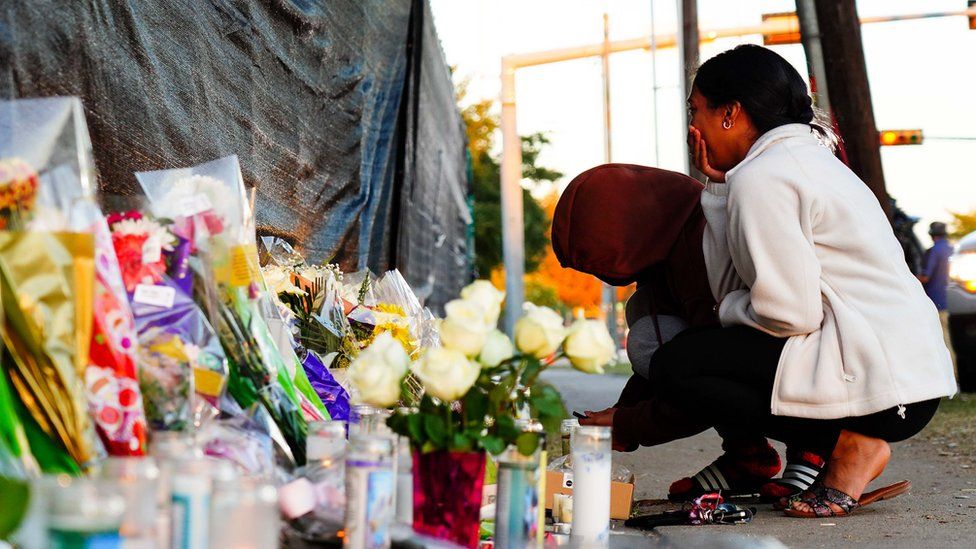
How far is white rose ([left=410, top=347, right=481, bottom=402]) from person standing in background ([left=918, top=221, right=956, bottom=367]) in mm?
9086

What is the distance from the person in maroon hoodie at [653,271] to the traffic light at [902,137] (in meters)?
7.86

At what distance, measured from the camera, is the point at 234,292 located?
107 inches

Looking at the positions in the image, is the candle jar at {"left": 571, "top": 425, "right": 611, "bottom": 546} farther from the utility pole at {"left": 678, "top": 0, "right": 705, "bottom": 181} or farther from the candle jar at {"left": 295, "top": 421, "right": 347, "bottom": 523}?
the utility pole at {"left": 678, "top": 0, "right": 705, "bottom": 181}

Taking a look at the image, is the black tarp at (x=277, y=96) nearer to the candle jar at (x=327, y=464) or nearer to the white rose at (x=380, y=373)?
the candle jar at (x=327, y=464)

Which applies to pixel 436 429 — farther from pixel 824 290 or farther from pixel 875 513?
pixel 875 513

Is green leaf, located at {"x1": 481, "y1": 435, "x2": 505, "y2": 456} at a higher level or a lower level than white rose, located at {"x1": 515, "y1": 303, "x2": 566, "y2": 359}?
lower

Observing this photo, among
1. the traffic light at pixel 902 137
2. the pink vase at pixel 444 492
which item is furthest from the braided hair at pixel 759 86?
the traffic light at pixel 902 137

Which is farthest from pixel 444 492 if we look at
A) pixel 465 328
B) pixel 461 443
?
pixel 465 328

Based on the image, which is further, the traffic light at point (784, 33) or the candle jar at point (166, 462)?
the traffic light at point (784, 33)

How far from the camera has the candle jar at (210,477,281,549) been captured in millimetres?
1801

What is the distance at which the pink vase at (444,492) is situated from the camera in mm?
2387

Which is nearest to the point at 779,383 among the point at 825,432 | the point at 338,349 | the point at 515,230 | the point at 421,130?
the point at 825,432

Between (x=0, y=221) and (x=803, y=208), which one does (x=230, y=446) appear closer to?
(x=0, y=221)

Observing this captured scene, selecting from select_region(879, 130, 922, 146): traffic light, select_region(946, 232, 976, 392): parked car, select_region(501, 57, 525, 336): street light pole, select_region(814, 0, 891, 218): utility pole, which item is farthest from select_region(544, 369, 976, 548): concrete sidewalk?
select_region(501, 57, 525, 336): street light pole
